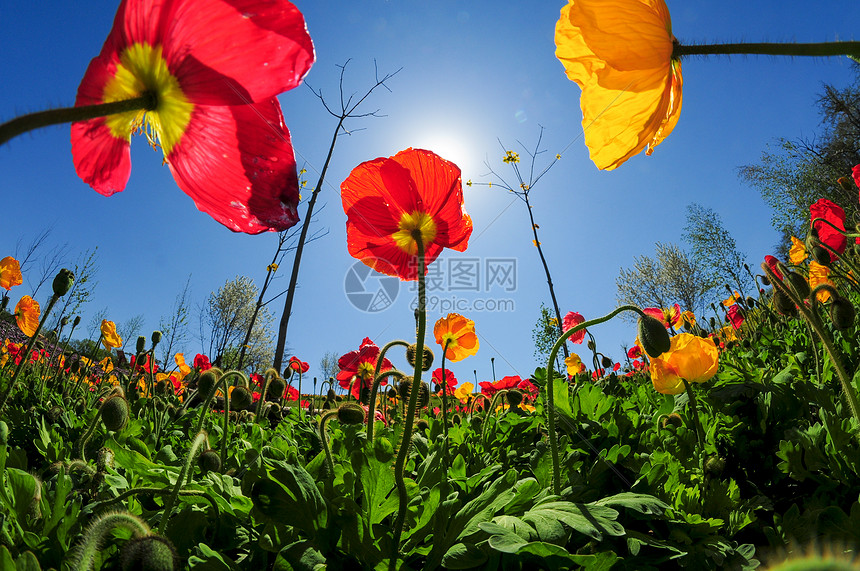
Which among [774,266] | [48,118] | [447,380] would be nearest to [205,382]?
[48,118]

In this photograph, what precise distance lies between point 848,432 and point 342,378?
108 inches

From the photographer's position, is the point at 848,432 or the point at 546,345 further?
the point at 546,345

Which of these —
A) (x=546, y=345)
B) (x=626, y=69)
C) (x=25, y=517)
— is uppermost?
(x=546, y=345)

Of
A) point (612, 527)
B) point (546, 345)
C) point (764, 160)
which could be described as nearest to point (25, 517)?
point (612, 527)

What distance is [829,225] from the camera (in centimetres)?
234

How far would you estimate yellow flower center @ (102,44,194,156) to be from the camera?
657mm

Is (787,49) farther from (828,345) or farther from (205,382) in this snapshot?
(205,382)

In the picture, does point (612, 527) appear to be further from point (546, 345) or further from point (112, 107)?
point (546, 345)

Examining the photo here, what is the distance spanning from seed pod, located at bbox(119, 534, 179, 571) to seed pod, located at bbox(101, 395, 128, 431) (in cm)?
73

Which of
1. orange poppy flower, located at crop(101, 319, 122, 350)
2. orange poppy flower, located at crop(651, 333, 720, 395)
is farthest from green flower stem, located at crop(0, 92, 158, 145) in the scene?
orange poppy flower, located at crop(101, 319, 122, 350)

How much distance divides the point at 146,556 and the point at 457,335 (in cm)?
224

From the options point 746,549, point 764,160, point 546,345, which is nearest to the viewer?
point 746,549

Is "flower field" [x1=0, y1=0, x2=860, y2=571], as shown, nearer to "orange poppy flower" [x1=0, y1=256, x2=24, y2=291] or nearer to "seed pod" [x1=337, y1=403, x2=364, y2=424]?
"seed pod" [x1=337, y1=403, x2=364, y2=424]

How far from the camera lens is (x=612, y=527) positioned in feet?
2.84
